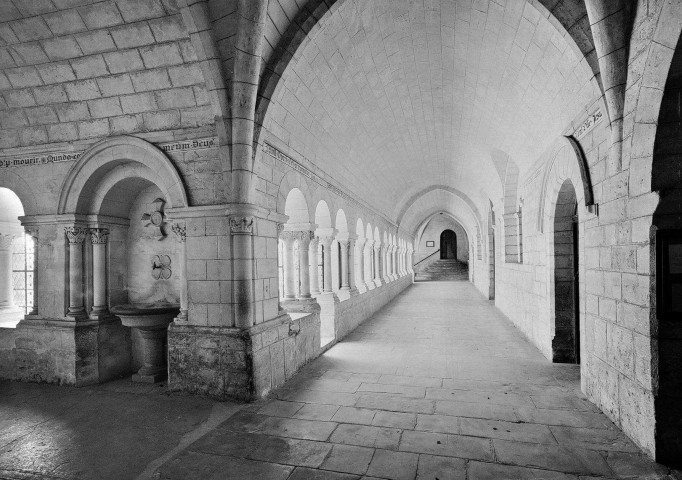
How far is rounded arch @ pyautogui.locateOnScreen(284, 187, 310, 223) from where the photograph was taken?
21.8ft

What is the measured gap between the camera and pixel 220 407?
4266mm

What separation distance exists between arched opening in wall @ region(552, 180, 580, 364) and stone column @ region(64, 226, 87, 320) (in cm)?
669

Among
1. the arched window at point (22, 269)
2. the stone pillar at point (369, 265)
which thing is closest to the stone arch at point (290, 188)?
the arched window at point (22, 269)

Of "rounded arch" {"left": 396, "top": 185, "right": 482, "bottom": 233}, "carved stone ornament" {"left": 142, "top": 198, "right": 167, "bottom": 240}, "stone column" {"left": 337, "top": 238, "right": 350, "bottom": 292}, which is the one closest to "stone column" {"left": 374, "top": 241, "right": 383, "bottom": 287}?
"stone column" {"left": 337, "top": 238, "right": 350, "bottom": 292}

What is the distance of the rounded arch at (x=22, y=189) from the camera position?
541cm

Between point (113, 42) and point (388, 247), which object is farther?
point (388, 247)

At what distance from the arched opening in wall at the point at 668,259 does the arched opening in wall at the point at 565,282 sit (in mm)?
2691

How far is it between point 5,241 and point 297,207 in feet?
15.0

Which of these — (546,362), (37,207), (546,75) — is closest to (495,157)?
(546,75)

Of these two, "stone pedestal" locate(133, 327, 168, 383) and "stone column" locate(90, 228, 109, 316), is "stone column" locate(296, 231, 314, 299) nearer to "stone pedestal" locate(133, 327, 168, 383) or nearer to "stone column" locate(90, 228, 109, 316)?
"stone pedestal" locate(133, 327, 168, 383)

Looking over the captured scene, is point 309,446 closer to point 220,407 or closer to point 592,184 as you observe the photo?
point 220,407

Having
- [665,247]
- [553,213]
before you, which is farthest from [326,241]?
[665,247]

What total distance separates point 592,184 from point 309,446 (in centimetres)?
399

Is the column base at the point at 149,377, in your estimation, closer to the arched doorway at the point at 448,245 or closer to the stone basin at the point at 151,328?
the stone basin at the point at 151,328
